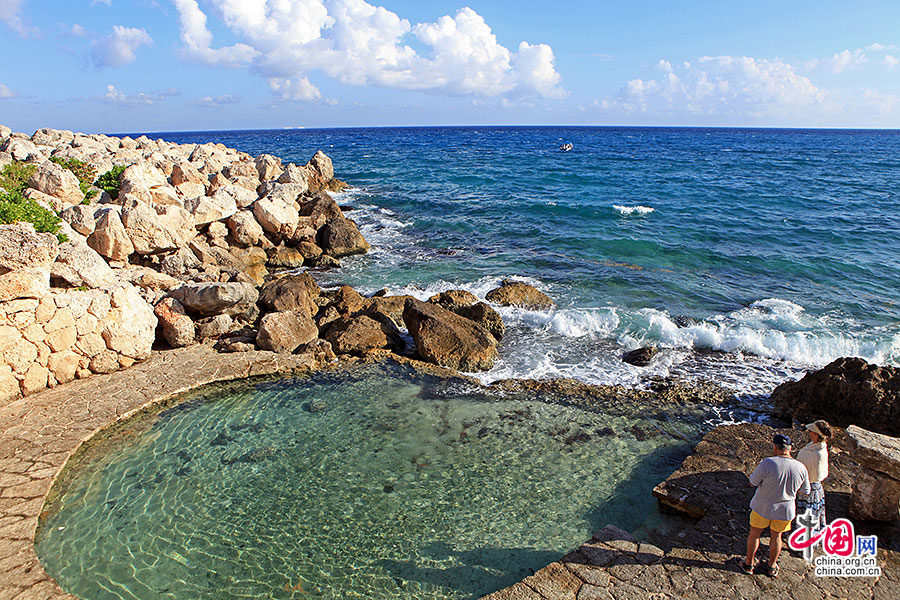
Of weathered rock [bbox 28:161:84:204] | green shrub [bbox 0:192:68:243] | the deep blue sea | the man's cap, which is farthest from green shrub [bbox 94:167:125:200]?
the man's cap

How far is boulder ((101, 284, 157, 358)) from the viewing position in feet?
36.0

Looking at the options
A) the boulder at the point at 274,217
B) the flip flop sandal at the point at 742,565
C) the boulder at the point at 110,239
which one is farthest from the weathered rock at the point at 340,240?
the flip flop sandal at the point at 742,565

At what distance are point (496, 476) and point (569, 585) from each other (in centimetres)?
260

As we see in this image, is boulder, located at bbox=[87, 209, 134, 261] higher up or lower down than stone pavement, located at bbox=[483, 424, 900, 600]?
higher up

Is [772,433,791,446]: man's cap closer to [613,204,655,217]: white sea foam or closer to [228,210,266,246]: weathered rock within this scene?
[228,210,266,246]: weathered rock

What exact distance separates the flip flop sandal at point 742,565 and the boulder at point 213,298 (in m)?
11.8

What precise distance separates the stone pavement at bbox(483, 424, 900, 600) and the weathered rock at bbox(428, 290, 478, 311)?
862 cm

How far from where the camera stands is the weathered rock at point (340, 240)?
22.2 m

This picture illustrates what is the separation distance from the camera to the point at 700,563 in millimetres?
6430

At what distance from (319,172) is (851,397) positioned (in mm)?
33543

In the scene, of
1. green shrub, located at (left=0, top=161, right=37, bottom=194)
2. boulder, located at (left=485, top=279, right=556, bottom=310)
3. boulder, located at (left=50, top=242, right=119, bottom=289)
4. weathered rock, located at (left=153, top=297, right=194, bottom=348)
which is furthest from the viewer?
green shrub, located at (left=0, top=161, right=37, bottom=194)

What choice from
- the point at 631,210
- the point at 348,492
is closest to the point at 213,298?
the point at 348,492

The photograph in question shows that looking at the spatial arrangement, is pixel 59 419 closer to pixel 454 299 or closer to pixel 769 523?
pixel 454 299

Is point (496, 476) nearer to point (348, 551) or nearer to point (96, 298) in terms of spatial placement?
point (348, 551)
